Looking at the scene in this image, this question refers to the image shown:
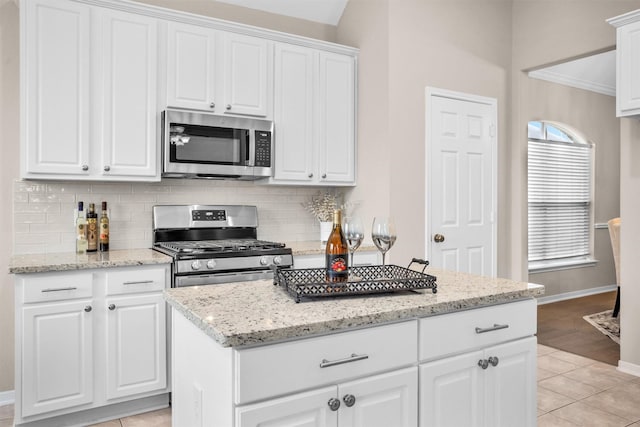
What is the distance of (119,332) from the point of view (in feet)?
9.31

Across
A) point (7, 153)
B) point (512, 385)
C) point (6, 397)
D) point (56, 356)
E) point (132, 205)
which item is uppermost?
point (7, 153)

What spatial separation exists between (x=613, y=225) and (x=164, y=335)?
4383mm

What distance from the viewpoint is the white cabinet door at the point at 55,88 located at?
287 centimetres

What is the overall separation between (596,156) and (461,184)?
3.30 metres

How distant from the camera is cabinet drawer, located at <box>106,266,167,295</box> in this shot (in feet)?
9.21

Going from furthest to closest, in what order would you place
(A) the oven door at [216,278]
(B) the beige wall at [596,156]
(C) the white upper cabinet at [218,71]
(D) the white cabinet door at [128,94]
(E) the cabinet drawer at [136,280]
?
(B) the beige wall at [596,156] < (C) the white upper cabinet at [218,71] < (D) the white cabinet door at [128,94] < (A) the oven door at [216,278] < (E) the cabinet drawer at [136,280]

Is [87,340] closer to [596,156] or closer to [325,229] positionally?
[325,229]

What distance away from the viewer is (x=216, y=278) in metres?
3.06

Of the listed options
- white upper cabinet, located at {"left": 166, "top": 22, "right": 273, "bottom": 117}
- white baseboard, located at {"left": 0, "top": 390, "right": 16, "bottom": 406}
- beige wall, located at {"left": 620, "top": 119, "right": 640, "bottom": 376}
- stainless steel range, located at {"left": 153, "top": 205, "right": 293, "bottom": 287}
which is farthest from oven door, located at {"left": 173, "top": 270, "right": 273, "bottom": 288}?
beige wall, located at {"left": 620, "top": 119, "right": 640, "bottom": 376}

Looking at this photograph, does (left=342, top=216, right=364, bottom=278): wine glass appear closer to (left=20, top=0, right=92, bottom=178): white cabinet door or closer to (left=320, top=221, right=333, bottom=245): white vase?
(left=20, top=0, right=92, bottom=178): white cabinet door

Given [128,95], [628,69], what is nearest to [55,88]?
[128,95]

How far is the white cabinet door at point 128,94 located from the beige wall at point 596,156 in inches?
174

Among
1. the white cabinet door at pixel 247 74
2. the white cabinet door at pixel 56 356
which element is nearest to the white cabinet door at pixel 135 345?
the white cabinet door at pixel 56 356

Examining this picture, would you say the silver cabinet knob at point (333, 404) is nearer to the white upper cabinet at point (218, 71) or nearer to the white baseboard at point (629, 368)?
the white upper cabinet at point (218, 71)
